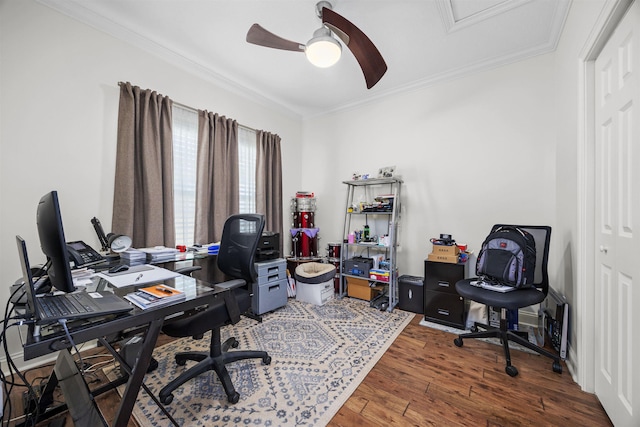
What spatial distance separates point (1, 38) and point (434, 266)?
3963mm

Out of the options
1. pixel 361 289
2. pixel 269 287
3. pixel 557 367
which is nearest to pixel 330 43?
pixel 269 287

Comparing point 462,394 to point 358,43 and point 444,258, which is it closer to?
point 444,258

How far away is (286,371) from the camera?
180 centimetres

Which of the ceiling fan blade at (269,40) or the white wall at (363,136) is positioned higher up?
the ceiling fan blade at (269,40)

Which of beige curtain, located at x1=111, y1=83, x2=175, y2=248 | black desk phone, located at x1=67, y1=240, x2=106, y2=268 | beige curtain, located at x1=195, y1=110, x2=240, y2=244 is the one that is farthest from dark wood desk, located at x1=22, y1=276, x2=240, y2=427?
beige curtain, located at x1=195, y1=110, x2=240, y2=244

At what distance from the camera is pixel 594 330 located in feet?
5.03

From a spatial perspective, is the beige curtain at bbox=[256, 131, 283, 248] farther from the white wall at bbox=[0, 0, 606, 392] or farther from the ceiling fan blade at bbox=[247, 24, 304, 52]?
the ceiling fan blade at bbox=[247, 24, 304, 52]

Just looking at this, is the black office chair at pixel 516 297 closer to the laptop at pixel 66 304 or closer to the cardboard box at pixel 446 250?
the cardboard box at pixel 446 250

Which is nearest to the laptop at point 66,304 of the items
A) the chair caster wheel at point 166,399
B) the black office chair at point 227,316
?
the black office chair at point 227,316

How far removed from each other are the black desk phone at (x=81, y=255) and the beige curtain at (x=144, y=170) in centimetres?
38

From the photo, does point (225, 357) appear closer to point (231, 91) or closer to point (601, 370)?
point (601, 370)

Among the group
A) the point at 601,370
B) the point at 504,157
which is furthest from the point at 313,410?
the point at 504,157

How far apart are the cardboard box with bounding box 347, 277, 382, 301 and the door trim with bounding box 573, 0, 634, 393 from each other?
183cm

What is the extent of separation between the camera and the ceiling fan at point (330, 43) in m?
1.72
